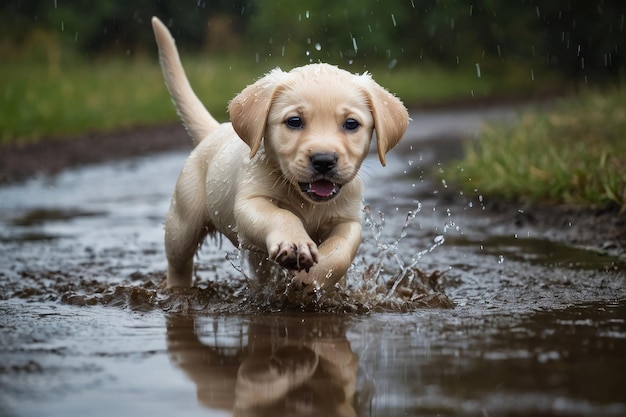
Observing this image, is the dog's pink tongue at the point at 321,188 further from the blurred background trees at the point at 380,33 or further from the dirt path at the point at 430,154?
the blurred background trees at the point at 380,33

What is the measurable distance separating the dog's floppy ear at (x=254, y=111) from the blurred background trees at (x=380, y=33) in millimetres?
18839

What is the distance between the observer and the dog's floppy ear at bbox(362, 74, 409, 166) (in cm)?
468

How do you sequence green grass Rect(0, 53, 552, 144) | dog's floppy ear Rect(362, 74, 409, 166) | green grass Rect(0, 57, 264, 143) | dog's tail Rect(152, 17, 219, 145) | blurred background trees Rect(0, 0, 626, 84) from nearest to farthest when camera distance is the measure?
dog's floppy ear Rect(362, 74, 409, 166) < dog's tail Rect(152, 17, 219, 145) < green grass Rect(0, 57, 264, 143) < green grass Rect(0, 53, 552, 144) < blurred background trees Rect(0, 0, 626, 84)

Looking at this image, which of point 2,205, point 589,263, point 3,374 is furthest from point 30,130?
point 3,374

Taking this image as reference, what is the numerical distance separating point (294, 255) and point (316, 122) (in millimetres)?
608

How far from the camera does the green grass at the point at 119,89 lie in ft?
46.3

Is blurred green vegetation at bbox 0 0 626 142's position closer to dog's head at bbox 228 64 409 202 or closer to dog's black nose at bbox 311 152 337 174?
dog's head at bbox 228 64 409 202

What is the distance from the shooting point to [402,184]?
10141 millimetres

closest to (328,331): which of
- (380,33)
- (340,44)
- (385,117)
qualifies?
(385,117)

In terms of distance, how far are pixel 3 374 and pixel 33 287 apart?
212 centimetres

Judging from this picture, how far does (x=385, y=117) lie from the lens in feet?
15.5

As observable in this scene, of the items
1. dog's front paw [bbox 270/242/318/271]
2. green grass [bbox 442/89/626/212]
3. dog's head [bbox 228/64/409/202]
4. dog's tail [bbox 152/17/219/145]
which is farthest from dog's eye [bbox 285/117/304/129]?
green grass [bbox 442/89/626/212]

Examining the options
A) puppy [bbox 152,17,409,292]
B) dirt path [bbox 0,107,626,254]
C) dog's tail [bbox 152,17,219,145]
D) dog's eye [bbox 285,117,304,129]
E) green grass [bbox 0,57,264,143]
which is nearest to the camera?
puppy [bbox 152,17,409,292]

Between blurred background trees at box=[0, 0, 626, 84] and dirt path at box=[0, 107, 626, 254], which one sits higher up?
blurred background trees at box=[0, 0, 626, 84]
